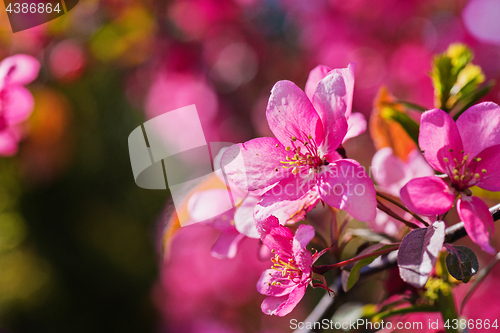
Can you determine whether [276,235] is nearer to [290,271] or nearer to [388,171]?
[290,271]

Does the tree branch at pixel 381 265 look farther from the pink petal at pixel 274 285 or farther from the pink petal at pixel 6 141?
the pink petal at pixel 6 141

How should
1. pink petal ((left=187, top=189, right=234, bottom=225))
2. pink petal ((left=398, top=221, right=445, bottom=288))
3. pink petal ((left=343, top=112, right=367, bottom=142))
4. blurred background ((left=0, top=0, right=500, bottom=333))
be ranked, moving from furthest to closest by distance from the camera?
blurred background ((left=0, top=0, right=500, bottom=333)) → pink petal ((left=187, top=189, right=234, bottom=225)) → pink petal ((left=343, top=112, right=367, bottom=142)) → pink petal ((left=398, top=221, right=445, bottom=288))

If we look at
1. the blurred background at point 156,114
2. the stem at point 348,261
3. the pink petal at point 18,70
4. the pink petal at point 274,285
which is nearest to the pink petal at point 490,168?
the stem at point 348,261

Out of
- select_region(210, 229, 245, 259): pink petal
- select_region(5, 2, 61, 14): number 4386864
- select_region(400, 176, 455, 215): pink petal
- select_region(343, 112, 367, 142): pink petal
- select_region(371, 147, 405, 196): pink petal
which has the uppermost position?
select_region(5, 2, 61, 14): number 4386864

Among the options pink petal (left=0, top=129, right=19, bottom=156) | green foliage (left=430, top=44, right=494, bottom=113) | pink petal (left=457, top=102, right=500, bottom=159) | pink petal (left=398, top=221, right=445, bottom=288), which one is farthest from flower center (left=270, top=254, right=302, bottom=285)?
pink petal (left=0, top=129, right=19, bottom=156)

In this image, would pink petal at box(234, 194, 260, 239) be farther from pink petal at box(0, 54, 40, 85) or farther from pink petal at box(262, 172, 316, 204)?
pink petal at box(0, 54, 40, 85)

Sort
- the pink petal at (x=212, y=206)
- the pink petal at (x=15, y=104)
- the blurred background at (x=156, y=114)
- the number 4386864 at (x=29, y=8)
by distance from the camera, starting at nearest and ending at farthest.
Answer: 1. the pink petal at (x=212, y=206)
2. the pink petal at (x=15, y=104)
3. the number 4386864 at (x=29, y=8)
4. the blurred background at (x=156, y=114)

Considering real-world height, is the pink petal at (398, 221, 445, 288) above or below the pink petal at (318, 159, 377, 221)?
below

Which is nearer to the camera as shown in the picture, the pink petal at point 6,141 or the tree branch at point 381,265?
the tree branch at point 381,265
